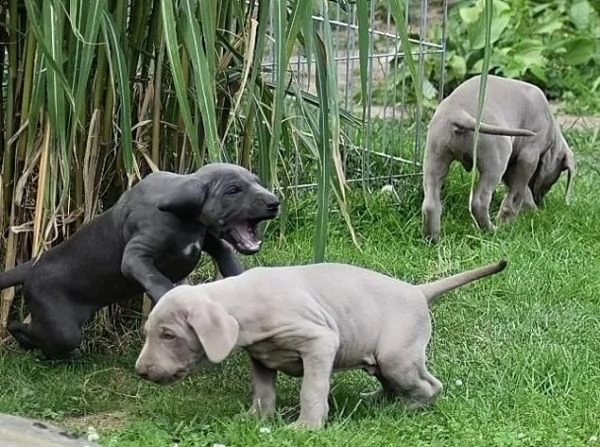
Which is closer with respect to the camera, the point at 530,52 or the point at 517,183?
the point at 517,183

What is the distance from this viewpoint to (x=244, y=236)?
3.34 meters

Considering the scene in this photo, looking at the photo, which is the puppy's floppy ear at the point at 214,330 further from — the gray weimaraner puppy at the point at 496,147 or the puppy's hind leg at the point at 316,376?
the gray weimaraner puppy at the point at 496,147

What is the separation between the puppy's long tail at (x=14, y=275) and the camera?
142 inches

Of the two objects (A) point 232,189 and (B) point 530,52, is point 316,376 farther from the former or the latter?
(B) point 530,52

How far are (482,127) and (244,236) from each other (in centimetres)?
180

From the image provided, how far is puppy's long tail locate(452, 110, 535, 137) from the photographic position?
16.0 ft

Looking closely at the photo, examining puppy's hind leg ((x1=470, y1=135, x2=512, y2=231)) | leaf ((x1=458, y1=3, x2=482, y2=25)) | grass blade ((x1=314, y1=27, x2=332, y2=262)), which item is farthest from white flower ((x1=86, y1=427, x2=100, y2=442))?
leaf ((x1=458, y1=3, x2=482, y2=25))

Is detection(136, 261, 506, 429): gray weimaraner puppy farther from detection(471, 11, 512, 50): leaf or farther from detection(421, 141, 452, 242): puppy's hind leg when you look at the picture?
detection(471, 11, 512, 50): leaf

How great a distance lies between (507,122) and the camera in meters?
5.23

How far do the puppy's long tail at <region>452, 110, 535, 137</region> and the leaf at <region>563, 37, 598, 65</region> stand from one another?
11.5 ft

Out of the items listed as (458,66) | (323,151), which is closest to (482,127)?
(323,151)

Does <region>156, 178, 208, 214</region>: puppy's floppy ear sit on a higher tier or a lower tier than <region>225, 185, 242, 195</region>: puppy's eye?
lower

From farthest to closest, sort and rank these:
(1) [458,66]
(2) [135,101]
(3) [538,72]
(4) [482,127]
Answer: (3) [538,72] < (1) [458,66] < (4) [482,127] < (2) [135,101]

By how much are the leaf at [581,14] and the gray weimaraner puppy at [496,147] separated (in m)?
3.17
